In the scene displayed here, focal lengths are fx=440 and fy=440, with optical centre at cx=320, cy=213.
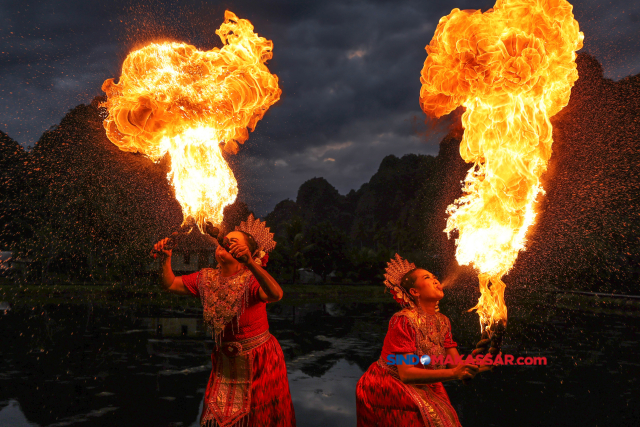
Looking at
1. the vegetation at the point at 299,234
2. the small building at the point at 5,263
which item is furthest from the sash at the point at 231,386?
the small building at the point at 5,263

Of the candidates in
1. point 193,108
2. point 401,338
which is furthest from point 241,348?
point 193,108

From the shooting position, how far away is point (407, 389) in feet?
9.82

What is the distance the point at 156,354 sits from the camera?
8680mm

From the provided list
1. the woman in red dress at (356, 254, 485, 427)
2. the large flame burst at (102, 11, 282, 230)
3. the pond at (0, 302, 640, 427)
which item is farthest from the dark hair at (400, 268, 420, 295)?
the pond at (0, 302, 640, 427)

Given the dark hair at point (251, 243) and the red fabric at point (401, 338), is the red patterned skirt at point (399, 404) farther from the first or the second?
the dark hair at point (251, 243)

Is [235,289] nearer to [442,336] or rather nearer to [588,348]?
[442,336]

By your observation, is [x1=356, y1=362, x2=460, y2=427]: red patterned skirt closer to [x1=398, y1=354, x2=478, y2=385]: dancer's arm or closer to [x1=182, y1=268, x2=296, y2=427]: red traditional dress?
[x1=398, y1=354, x2=478, y2=385]: dancer's arm

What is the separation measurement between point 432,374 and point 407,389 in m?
0.25

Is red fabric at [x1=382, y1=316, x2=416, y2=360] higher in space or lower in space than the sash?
higher

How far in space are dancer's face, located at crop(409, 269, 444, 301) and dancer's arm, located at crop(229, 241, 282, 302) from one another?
102cm

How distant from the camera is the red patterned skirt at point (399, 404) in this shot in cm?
291

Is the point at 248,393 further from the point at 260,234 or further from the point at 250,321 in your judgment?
the point at 260,234

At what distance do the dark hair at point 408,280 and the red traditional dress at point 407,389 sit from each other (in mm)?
185

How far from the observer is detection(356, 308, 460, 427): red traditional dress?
2.93 meters
